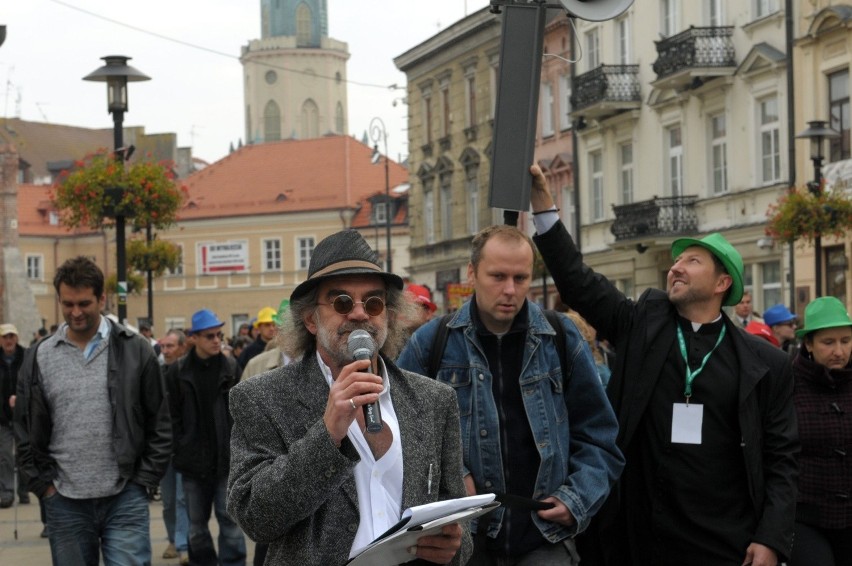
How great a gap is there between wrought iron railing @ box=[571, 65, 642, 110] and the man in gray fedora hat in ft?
118

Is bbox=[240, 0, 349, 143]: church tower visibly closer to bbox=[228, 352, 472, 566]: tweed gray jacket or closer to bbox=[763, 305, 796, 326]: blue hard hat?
bbox=[763, 305, 796, 326]: blue hard hat

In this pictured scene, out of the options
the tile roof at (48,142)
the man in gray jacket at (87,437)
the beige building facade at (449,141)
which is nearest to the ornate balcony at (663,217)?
the beige building facade at (449,141)

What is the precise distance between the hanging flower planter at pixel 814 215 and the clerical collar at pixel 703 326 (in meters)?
18.4

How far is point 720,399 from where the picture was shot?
6.43 metres

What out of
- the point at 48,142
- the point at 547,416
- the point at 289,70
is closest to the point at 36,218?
the point at 48,142

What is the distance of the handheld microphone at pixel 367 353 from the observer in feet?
13.3

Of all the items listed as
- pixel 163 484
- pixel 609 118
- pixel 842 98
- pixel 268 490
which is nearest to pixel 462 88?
pixel 609 118

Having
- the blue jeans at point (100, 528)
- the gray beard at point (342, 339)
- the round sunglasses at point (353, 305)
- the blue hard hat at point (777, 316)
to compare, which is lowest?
the blue jeans at point (100, 528)

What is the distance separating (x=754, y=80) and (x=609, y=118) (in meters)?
8.06

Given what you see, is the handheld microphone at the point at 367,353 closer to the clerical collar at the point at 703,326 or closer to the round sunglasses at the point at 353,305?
the round sunglasses at the point at 353,305

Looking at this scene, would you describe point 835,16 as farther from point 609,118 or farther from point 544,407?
point 544,407

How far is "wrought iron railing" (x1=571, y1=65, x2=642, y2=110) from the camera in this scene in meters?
40.1

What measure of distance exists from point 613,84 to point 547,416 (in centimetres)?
3523

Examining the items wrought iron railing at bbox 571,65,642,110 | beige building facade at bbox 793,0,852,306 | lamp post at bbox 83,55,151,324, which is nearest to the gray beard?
lamp post at bbox 83,55,151,324
